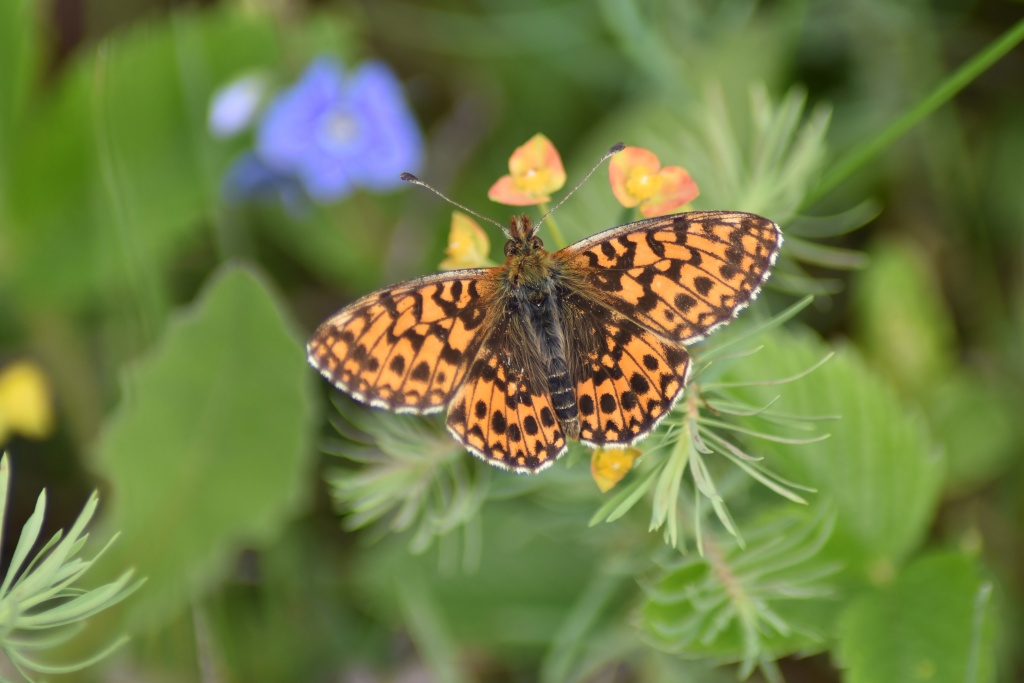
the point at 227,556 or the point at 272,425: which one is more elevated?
the point at 272,425

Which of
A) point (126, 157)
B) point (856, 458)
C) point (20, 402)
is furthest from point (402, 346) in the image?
point (126, 157)

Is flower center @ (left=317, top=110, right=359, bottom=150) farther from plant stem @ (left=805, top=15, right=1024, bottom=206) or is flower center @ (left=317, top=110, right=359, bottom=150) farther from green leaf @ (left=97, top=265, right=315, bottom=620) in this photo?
plant stem @ (left=805, top=15, right=1024, bottom=206)

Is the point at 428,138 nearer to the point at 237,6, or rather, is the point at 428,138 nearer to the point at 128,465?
the point at 237,6

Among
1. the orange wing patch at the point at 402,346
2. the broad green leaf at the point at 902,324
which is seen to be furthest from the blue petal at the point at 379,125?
the broad green leaf at the point at 902,324

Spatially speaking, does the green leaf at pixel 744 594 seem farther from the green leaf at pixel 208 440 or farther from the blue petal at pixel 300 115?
the blue petal at pixel 300 115

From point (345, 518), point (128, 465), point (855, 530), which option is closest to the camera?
point (855, 530)

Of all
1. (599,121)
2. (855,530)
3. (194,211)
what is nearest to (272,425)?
(194,211)
